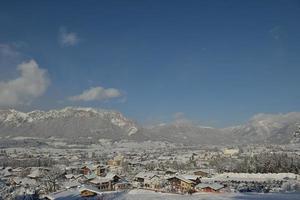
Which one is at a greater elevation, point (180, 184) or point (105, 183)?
point (105, 183)

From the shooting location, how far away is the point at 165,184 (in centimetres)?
6712

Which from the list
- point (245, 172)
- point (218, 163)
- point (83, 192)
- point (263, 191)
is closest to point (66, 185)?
point (83, 192)

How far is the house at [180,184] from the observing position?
62744 mm

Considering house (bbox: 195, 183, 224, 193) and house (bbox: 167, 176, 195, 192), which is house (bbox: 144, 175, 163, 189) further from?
house (bbox: 195, 183, 224, 193)

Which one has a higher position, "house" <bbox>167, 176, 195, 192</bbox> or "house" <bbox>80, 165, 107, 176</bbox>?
"house" <bbox>80, 165, 107, 176</bbox>

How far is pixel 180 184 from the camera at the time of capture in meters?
64.3

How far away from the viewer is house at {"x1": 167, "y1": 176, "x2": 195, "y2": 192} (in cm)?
6274

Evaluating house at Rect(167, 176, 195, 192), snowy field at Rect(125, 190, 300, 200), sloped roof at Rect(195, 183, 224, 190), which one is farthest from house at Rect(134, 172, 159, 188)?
snowy field at Rect(125, 190, 300, 200)

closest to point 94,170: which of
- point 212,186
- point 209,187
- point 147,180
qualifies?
point 147,180

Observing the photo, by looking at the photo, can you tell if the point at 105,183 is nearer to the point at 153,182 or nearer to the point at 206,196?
the point at 153,182

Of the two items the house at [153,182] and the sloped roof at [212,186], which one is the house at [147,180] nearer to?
the house at [153,182]

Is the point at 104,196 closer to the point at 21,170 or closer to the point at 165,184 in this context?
the point at 165,184

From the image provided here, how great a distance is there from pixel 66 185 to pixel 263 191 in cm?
3154

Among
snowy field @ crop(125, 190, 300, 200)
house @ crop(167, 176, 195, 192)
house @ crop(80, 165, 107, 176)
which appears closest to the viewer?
snowy field @ crop(125, 190, 300, 200)
